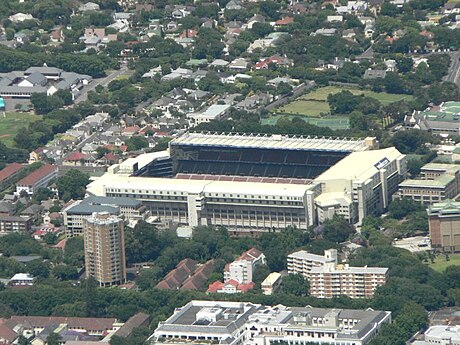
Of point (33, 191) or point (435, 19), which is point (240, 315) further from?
point (435, 19)

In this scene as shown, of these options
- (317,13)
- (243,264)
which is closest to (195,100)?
(317,13)

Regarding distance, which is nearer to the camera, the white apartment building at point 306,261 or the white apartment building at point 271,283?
the white apartment building at point 271,283

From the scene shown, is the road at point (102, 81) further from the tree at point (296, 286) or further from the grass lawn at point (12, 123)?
the tree at point (296, 286)

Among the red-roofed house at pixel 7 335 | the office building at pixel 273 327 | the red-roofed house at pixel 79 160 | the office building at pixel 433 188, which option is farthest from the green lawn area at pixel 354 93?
the red-roofed house at pixel 7 335

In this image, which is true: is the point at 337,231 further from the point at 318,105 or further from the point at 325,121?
the point at 318,105

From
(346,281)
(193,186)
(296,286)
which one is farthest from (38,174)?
(346,281)

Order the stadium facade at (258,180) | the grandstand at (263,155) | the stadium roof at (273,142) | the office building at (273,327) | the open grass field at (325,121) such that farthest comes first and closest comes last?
the open grass field at (325,121), the stadium roof at (273,142), the grandstand at (263,155), the stadium facade at (258,180), the office building at (273,327)

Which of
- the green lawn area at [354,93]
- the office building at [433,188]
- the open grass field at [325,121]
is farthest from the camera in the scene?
the green lawn area at [354,93]
